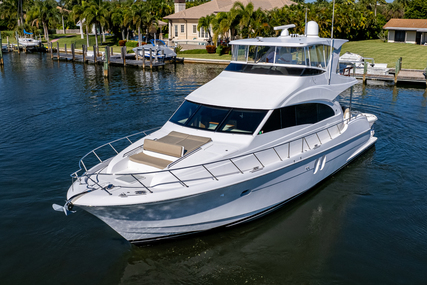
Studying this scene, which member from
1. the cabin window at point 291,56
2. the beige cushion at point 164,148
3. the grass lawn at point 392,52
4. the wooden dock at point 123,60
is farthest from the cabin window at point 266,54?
the grass lawn at point 392,52

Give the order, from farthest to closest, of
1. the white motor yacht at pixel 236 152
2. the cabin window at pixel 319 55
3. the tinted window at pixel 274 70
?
1. the cabin window at pixel 319 55
2. the tinted window at pixel 274 70
3. the white motor yacht at pixel 236 152

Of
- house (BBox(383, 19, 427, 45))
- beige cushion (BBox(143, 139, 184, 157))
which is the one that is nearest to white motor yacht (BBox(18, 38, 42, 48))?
house (BBox(383, 19, 427, 45))

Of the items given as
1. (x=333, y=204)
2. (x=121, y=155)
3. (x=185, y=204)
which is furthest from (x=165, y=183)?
(x=333, y=204)

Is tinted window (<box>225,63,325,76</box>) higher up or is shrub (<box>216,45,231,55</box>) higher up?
shrub (<box>216,45,231,55</box>)

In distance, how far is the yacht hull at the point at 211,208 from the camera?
27.1ft

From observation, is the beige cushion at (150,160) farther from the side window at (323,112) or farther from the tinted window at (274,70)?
the side window at (323,112)

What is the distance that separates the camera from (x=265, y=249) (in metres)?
9.28

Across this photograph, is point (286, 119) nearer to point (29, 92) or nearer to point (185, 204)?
point (185, 204)

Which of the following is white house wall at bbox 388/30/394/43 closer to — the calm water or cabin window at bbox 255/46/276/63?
the calm water

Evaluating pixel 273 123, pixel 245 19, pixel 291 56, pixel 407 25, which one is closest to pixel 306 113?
pixel 273 123

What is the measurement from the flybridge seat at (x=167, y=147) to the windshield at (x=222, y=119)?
0.59 meters

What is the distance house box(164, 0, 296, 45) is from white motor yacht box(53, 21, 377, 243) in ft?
131

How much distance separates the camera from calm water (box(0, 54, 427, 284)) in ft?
27.7

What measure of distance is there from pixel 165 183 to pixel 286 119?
3.99 m
